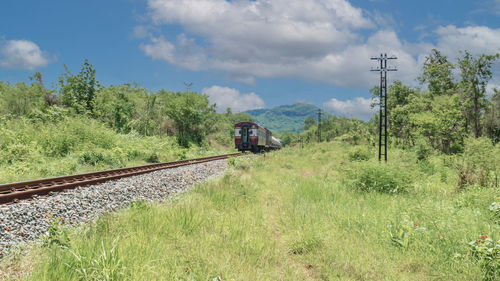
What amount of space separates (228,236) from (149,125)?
32170 mm

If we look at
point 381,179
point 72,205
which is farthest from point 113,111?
point 381,179

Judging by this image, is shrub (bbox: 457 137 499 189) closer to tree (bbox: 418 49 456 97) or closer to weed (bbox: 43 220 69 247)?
weed (bbox: 43 220 69 247)

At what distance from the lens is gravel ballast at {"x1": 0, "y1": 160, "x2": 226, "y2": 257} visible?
4.63 meters

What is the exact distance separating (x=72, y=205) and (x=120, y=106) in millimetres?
26182

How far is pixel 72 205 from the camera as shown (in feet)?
20.4

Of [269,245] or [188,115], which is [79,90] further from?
[269,245]

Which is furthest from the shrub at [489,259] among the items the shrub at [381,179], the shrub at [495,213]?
the shrub at [381,179]

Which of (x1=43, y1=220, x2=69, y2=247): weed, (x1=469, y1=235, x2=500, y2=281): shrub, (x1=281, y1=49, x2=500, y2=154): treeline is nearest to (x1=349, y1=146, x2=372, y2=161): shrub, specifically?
(x1=281, y1=49, x2=500, y2=154): treeline

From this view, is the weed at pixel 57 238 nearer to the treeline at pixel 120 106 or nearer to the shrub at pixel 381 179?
the shrub at pixel 381 179

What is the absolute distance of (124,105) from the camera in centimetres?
3084

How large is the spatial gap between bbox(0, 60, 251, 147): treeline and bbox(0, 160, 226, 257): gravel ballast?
20712 mm

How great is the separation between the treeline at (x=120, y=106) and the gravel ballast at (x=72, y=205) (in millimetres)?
20712

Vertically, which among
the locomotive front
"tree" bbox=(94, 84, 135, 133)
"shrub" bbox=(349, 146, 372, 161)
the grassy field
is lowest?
the grassy field

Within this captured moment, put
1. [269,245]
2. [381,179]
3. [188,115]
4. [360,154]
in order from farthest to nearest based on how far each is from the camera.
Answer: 1. [188,115]
2. [360,154]
3. [381,179]
4. [269,245]
